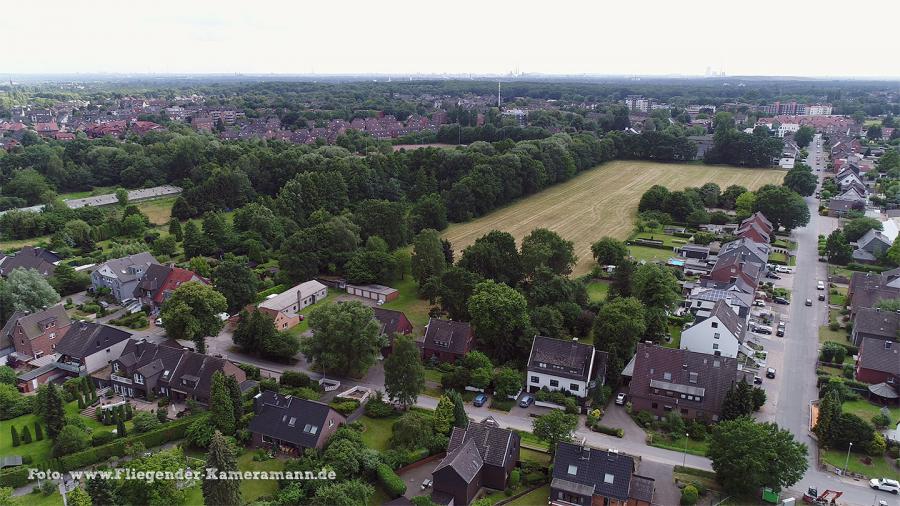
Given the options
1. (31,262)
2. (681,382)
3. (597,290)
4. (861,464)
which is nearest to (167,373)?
(31,262)

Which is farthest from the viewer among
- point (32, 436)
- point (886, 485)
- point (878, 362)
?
point (878, 362)

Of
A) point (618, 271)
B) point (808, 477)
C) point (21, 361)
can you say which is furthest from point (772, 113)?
point (21, 361)

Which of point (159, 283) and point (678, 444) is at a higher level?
point (159, 283)

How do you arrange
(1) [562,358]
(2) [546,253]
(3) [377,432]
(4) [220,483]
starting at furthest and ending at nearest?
(2) [546,253]
(1) [562,358]
(3) [377,432]
(4) [220,483]

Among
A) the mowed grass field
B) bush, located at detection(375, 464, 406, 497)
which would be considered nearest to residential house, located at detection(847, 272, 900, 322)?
the mowed grass field

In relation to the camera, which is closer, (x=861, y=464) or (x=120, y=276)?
(x=861, y=464)

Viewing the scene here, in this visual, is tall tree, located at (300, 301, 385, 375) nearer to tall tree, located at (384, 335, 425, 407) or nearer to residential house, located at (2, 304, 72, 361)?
tall tree, located at (384, 335, 425, 407)

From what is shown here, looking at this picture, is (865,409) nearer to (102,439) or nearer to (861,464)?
(861,464)

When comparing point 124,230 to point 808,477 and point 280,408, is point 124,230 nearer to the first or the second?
point 280,408
